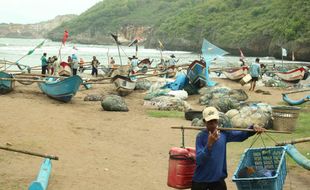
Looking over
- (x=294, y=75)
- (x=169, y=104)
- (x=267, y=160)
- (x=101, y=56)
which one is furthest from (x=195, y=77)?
(x=101, y=56)

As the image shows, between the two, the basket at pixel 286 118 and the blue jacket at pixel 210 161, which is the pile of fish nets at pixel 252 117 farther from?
the blue jacket at pixel 210 161

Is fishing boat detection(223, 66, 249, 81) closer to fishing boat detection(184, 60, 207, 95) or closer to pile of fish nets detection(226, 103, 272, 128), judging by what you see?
fishing boat detection(184, 60, 207, 95)

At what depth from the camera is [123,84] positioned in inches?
804

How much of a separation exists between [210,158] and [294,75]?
24634 millimetres

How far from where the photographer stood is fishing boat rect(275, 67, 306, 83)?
1105 inches

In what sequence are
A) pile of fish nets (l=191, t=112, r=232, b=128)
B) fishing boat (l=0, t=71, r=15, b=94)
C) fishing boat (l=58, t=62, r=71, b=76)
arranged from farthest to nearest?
fishing boat (l=58, t=62, r=71, b=76)
fishing boat (l=0, t=71, r=15, b=94)
pile of fish nets (l=191, t=112, r=232, b=128)

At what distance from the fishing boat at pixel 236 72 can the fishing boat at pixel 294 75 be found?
2.42 metres

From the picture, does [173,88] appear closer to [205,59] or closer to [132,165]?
[205,59]

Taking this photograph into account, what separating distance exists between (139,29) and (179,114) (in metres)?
120

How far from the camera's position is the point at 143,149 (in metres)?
10.6

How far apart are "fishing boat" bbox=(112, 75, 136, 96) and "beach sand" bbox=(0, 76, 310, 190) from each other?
305cm

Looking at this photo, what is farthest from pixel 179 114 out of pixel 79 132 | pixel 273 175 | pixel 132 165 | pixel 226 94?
pixel 273 175

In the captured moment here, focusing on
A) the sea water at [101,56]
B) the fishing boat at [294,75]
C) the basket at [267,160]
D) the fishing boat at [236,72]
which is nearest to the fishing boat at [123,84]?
the sea water at [101,56]

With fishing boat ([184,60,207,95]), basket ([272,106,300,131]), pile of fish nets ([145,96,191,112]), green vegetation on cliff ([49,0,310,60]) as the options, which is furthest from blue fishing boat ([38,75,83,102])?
green vegetation on cliff ([49,0,310,60])
